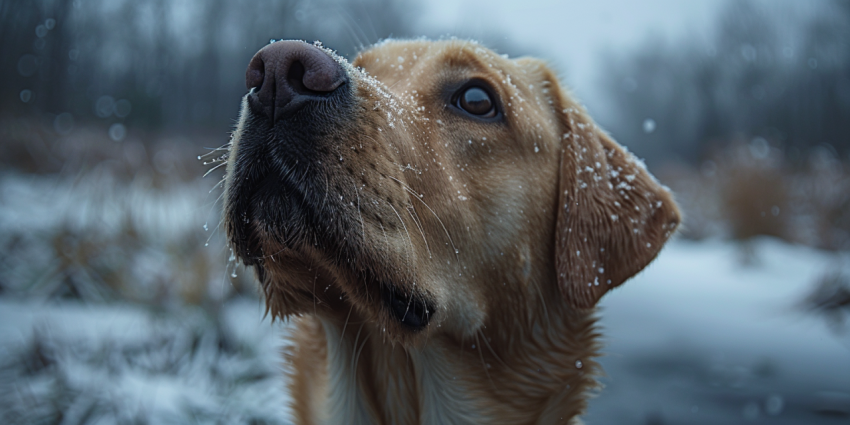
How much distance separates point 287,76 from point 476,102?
103 centimetres

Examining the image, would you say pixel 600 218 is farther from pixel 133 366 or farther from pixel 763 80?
pixel 763 80

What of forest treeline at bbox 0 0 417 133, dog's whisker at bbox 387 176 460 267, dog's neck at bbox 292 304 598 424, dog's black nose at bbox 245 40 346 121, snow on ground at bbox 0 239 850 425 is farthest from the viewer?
forest treeline at bbox 0 0 417 133

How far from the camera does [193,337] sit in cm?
429

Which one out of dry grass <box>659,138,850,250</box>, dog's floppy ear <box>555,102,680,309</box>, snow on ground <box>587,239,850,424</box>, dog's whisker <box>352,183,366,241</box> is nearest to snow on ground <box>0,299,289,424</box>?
dog's whisker <box>352,183,366,241</box>

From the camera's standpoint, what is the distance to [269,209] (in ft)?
5.22

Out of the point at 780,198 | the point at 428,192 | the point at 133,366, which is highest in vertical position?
the point at 780,198

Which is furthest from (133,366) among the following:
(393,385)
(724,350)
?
(724,350)

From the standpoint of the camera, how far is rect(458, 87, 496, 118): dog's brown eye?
2.30m

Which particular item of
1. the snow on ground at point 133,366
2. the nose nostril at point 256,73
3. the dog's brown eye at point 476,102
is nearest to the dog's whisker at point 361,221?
the nose nostril at point 256,73

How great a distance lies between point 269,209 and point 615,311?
560 cm

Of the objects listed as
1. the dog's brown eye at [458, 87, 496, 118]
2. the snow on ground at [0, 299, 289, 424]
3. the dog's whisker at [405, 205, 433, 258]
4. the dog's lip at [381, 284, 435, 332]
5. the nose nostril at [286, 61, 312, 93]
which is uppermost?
the dog's brown eye at [458, 87, 496, 118]

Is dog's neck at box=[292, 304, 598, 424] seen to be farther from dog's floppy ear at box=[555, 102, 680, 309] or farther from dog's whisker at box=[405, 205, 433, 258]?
dog's whisker at box=[405, 205, 433, 258]

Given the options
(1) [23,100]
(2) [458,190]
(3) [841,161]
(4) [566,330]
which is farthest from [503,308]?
(3) [841,161]

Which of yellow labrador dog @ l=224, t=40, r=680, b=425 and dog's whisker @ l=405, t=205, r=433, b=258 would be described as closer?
yellow labrador dog @ l=224, t=40, r=680, b=425
